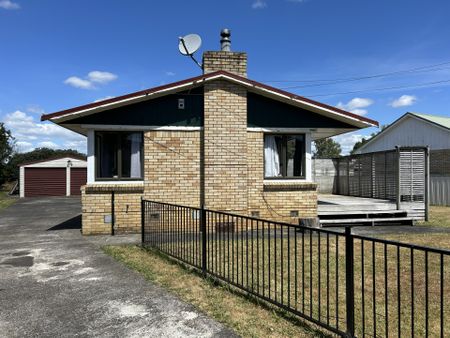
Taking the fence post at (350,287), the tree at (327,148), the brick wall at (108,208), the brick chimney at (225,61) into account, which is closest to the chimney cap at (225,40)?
the brick chimney at (225,61)

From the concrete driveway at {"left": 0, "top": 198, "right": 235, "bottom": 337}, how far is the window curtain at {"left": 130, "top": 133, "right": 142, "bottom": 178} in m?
2.80

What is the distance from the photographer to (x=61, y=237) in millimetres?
9352

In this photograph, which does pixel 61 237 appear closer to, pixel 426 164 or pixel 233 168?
pixel 233 168

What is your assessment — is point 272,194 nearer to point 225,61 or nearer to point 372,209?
point 372,209

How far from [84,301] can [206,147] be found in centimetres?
597

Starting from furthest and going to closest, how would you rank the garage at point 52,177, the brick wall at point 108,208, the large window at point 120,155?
the garage at point 52,177 < the large window at point 120,155 < the brick wall at point 108,208

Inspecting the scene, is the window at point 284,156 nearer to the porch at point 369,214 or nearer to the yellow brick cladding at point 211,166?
the yellow brick cladding at point 211,166

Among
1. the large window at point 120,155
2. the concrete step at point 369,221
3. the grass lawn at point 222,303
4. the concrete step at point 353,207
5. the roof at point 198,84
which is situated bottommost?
the grass lawn at point 222,303

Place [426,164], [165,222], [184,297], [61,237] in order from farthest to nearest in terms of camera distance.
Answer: [426,164] → [61,237] → [165,222] → [184,297]

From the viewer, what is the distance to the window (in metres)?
10.6

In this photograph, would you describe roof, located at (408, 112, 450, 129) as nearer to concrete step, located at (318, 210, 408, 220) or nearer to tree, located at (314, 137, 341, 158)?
concrete step, located at (318, 210, 408, 220)

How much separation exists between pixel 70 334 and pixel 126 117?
22.3 ft

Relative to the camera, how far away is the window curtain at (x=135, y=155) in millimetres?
9938

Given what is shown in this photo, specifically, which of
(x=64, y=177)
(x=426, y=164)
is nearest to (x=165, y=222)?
(x=426, y=164)
